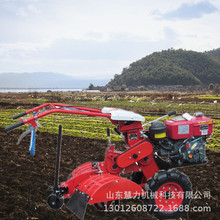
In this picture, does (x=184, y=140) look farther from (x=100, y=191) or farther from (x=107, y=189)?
(x=100, y=191)

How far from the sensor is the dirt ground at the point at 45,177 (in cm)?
427

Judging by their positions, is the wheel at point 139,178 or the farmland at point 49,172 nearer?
the farmland at point 49,172

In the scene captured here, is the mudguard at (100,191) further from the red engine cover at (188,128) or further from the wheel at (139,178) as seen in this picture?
the red engine cover at (188,128)

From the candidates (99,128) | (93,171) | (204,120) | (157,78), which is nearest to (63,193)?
(93,171)

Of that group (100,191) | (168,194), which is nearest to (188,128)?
(168,194)

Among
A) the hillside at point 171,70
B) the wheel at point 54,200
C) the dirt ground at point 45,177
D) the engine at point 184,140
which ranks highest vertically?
the hillside at point 171,70

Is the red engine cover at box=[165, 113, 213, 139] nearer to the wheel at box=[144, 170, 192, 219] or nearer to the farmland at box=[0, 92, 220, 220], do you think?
the wheel at box=[144, 170, 192, 219]

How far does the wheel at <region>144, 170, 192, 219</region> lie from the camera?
13.2 feet

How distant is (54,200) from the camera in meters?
3.99

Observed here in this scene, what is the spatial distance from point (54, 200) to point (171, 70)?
433ft

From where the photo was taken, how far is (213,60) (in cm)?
14812

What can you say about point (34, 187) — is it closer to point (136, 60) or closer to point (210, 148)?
point (210, 148)

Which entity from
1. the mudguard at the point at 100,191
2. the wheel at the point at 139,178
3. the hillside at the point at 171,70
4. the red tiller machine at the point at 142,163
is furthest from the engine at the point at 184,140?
the hillside at the point at 171,70

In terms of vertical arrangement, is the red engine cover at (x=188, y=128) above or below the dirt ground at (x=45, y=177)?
above
